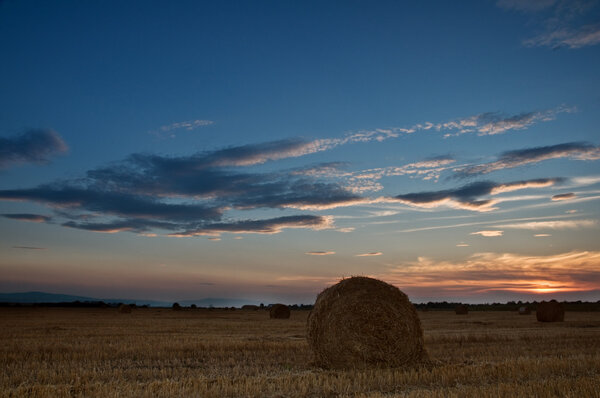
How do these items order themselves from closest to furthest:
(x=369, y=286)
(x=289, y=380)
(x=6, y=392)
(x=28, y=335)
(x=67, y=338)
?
(x=6, y=392) < (x=289, y=380) < (x=369, y=286) < (x=67, y=338) < (x=28, y=335)

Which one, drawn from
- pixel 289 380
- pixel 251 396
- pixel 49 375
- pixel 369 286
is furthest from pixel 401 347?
pixel 49 375

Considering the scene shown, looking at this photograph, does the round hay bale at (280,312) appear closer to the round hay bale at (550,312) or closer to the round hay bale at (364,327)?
the round hay bale at (550,312)

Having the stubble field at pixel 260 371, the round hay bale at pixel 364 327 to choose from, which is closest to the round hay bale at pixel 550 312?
the stubble field at pixel 260 371

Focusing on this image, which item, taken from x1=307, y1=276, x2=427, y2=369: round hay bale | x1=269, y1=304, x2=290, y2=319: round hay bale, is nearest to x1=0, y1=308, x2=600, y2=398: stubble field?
x1=307, y1=276, x2=427, y2=369: round hay bale

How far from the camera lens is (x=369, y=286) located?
13438 mm

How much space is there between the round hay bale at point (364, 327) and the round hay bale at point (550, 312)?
65.1ft

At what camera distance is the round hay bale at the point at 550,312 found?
2905 centimetres

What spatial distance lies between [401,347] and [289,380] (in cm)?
404

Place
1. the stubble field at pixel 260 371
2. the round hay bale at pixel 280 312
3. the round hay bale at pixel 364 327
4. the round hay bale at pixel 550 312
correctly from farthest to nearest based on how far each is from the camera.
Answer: the round hay bale at pixel 280 312
the round hay bale at pixel 550 312
the round hay bale at pixel 364 327
the stubble field at pixel 260 371

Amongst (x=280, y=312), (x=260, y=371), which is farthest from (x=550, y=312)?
(x=260, y=371)

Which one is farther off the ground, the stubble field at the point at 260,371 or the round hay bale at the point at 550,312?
the round hay bale at the point at 550,312

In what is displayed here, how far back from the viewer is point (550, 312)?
29.1 meters

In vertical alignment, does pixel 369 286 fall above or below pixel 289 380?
above

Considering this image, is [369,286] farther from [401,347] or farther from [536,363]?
[536,363]
